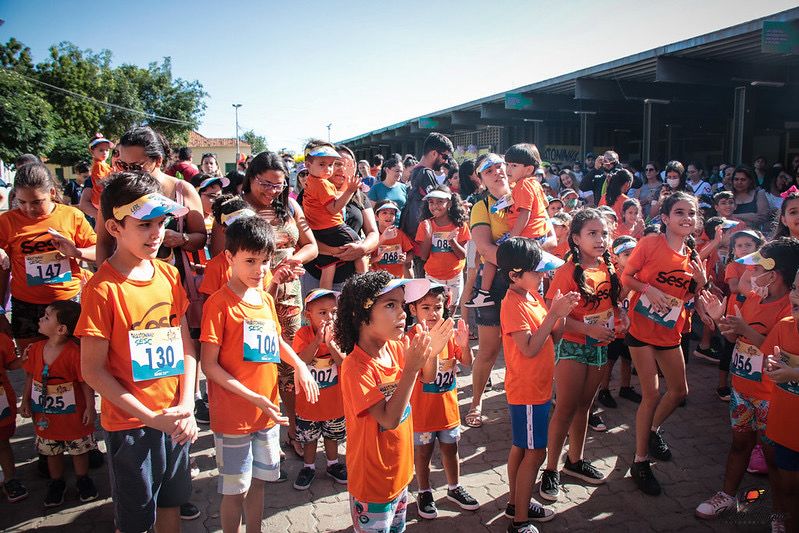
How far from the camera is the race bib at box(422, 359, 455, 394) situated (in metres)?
3.29

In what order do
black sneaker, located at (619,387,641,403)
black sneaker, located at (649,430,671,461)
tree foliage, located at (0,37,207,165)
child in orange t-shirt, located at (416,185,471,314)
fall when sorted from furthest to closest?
tree foliage, located at (0,37,207,165) → child in orange t-shirt, located at (416,185,471,314) → black sneaker, located at (619,387,641,403) → black sneaker, located at (649,430,671,461)

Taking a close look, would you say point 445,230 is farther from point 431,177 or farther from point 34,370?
point 34,370

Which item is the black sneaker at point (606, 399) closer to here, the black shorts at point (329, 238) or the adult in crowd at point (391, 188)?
the black shorts at point (329, 238)

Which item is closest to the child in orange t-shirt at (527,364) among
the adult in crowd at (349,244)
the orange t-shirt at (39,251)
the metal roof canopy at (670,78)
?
the adult in crowd at (349,244)

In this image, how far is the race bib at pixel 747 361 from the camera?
10.7 ft

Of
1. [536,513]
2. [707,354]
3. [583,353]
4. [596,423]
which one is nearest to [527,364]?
[583,353]

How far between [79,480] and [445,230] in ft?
12.2

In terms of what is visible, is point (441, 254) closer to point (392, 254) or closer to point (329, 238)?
point (392, 254)

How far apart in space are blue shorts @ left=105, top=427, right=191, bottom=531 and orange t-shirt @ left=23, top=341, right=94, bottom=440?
1.41 meters

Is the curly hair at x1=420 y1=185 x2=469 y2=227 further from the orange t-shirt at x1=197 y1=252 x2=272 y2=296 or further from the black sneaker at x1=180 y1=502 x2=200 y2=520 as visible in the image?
the black sneaker at x1=180 y1=502 x2=200 y2=520

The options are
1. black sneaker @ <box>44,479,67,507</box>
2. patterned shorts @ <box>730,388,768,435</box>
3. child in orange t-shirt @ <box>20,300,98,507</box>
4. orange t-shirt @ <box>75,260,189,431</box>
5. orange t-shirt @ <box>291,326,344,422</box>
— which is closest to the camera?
orange t-shirt @ <box>75,260,189,431</box>

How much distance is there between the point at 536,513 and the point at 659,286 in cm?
180

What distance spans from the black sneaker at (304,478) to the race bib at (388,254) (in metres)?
2.52

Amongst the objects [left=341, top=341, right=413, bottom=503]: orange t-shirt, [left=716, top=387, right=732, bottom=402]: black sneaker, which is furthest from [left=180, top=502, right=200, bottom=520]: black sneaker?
[left=716, top=387, right=732, bottom=402]: black sneaker
